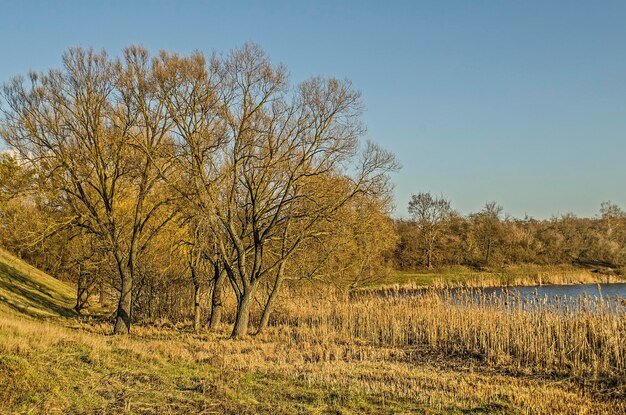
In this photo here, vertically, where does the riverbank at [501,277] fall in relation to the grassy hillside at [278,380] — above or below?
above

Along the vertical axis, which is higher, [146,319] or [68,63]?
[68,63]

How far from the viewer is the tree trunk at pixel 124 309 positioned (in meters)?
17.9

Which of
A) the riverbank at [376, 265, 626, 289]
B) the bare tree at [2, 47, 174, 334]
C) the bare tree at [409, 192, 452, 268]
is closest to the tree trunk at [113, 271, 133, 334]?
the bare tree at [2, 47, 174, 334]

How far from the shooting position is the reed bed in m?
11.6

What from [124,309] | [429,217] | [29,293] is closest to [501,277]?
[429,217]

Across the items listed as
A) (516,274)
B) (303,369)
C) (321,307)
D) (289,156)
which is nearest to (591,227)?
(516,274)

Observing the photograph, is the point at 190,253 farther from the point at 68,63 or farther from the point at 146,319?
the point at 68,63

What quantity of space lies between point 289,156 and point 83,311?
623 inches

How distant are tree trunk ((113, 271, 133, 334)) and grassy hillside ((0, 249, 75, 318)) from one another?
4120 millimetres

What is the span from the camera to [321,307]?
70.0 feet

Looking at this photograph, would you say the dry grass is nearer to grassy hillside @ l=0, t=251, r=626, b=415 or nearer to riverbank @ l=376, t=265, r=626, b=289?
grassy hillside @ l=0, t=251, r=626, b=415

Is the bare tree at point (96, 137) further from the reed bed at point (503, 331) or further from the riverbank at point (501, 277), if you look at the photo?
the riverbank at point (501, 277)

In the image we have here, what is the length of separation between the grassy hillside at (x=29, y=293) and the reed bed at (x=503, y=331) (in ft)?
36.8

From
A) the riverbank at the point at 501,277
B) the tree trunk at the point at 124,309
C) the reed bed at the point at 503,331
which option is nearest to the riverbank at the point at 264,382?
the reed bed at the point at 503,331
